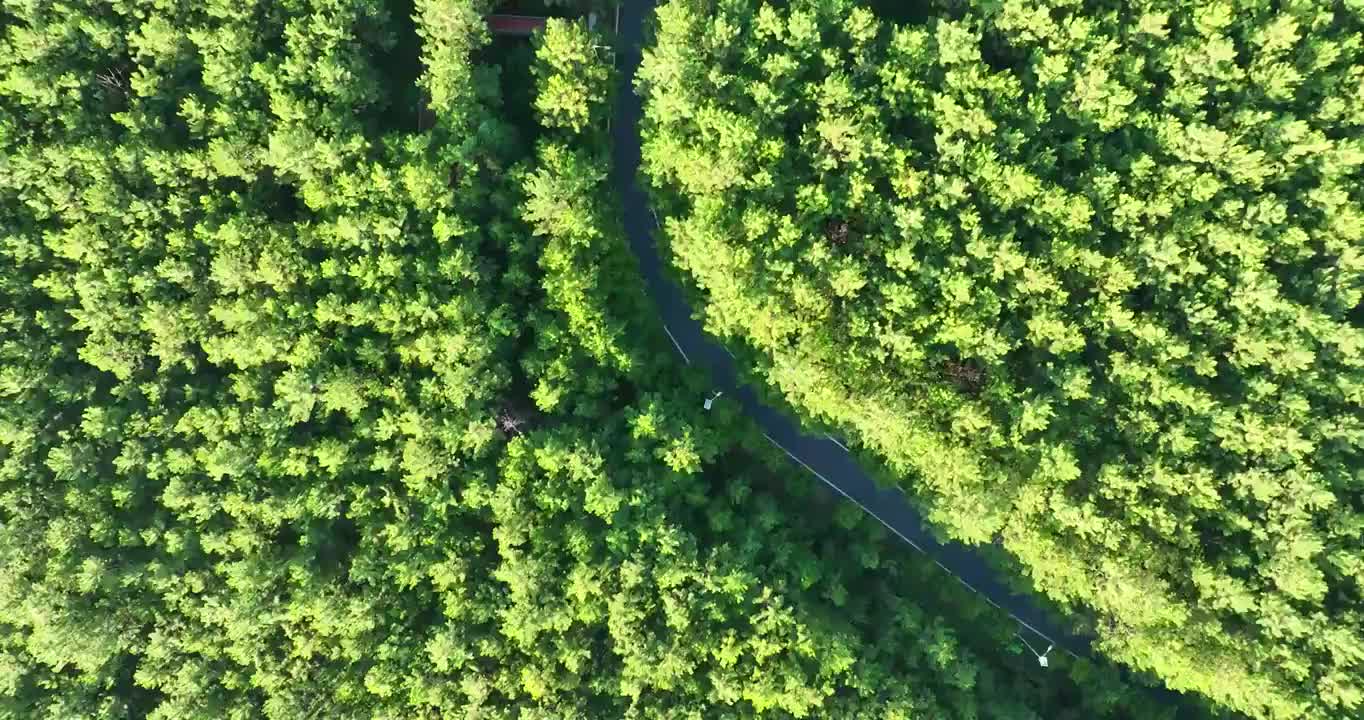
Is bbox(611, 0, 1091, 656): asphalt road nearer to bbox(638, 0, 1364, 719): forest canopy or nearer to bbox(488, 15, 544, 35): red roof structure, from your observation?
bbox(488, 15, 544, 35): red roof structure

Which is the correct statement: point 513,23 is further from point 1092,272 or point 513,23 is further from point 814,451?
point 1092,272

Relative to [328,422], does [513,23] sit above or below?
above

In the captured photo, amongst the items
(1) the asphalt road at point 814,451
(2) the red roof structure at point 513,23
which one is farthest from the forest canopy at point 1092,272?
(2) the red roof structure at point 513,23

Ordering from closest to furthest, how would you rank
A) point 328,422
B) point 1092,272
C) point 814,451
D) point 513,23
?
point 1092,272
point 328,422
point 513,23
point 814,451

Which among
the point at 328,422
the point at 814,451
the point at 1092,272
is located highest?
the point at 1092,272

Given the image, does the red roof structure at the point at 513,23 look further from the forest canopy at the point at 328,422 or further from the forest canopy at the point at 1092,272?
the forest canopy at the point at 1092,272

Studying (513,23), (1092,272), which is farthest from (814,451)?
(513,23)
